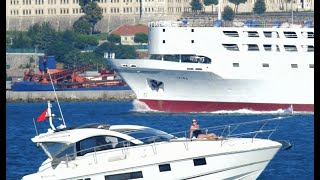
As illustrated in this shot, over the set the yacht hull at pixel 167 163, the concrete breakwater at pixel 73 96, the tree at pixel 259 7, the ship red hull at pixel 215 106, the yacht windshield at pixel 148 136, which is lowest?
the concrete breakwater at pixel 73 96

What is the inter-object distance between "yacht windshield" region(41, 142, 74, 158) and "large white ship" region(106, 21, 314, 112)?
45.4 meters

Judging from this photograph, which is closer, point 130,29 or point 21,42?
point 21,42

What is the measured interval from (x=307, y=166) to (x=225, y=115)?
32366mm

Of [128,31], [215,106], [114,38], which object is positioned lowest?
[114,38]

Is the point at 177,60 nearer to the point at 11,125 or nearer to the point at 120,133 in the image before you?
the point at 11,125

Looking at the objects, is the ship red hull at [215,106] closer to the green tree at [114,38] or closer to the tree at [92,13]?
the green tree at [114,38]

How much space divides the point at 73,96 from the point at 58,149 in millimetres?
83618

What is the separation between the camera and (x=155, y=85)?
89000mm

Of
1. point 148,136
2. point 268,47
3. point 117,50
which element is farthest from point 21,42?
point 148,136

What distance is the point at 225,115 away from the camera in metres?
84.6

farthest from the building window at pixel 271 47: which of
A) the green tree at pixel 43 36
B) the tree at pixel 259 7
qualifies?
the tree at pixel 259 7

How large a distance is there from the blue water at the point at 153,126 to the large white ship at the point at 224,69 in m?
1.89

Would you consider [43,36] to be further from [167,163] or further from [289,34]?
[167,163]

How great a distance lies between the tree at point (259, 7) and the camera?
191875 mm
